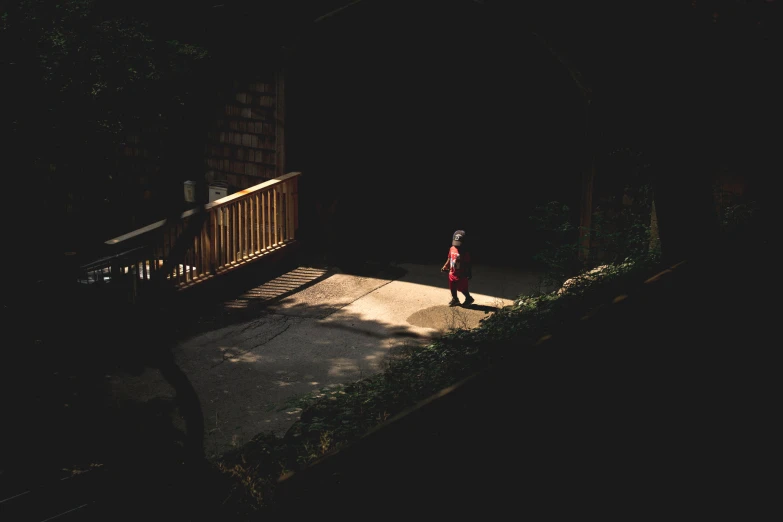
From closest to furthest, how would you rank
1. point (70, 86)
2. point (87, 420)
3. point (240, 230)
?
1. point (87, 420)
2. point (70, 86)
3. point (240, 230)

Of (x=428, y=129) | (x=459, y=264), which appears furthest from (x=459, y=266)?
(x=428, y=129)

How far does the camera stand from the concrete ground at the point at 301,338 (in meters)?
8.08

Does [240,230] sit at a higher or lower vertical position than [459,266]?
higher

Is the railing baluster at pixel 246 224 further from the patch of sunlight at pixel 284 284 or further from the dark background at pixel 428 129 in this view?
the dark background at pixel 428 129

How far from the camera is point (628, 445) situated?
17.8 ft

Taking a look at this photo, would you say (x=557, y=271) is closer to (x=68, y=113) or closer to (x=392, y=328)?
(x=392, y=328)

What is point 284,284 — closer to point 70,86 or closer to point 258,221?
point 258,221

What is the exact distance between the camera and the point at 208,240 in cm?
1130

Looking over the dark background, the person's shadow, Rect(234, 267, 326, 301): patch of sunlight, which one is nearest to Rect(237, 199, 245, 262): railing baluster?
Rect(234, 267, 326, 301): patch of sunlight

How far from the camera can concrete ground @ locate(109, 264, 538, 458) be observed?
26.5ft

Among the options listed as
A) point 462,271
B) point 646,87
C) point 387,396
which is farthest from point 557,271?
point 387,396

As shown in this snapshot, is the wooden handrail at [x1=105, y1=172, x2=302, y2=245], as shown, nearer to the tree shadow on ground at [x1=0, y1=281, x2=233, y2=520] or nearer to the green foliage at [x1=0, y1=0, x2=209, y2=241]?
the green foliage at [x1=0, y1=0, x2=209, y2=241]

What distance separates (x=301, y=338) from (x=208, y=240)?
2344 mm

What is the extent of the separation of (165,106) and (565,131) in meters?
6.73
